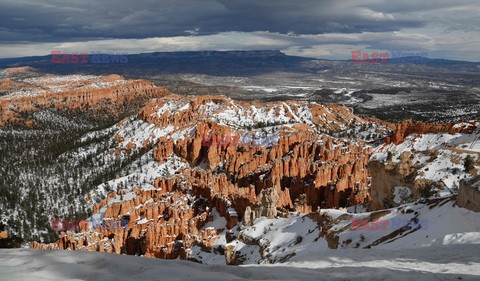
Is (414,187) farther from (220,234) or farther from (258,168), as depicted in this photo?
(258,168)

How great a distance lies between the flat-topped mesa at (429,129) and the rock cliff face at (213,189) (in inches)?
282

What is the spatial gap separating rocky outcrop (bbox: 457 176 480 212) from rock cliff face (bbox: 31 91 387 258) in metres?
23.3

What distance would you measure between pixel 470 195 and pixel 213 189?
4561 centimetres

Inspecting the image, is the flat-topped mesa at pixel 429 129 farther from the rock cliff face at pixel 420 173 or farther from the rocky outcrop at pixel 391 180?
the rocky outcrop at pixel 391 180

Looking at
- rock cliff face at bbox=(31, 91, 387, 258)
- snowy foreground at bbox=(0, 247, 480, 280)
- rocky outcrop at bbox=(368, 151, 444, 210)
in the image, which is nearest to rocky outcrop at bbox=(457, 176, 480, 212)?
snowy foreground at bbox=(0, 247, 480, 280)

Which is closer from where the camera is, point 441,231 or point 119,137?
point 441,231

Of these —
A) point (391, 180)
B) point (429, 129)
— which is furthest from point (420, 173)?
point (429, 129)

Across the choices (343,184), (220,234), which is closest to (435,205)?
(220,234)

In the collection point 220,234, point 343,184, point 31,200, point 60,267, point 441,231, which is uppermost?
point 60,267

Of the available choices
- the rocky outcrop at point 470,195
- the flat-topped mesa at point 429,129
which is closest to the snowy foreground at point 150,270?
the rocky outcrop at point 470,195

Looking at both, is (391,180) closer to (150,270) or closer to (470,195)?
(470,195)

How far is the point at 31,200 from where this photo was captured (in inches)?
3494

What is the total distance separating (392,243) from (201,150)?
80.4 meters

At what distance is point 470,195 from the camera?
18.0 m
